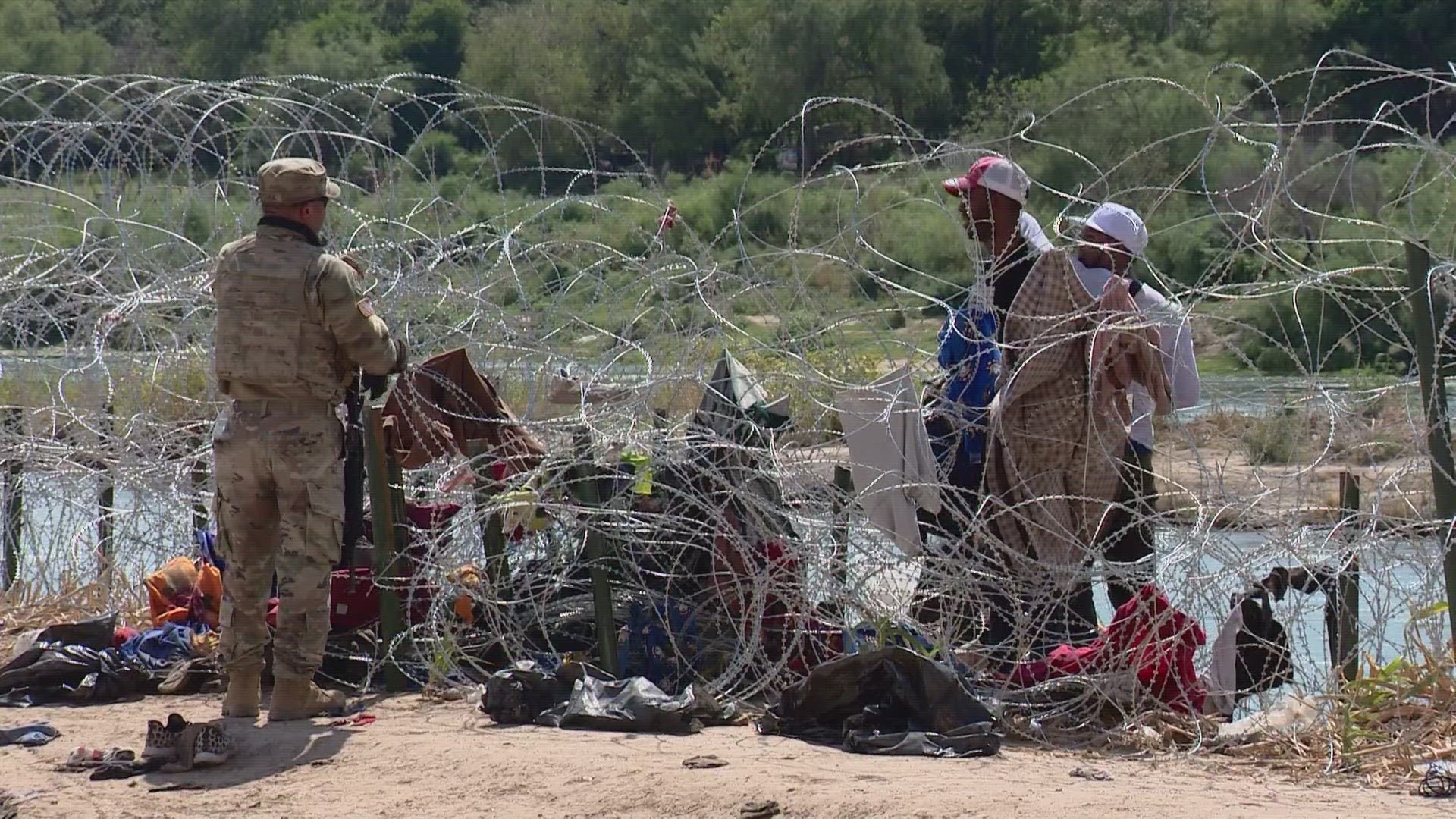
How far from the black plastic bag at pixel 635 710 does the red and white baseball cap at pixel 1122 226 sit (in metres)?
1.66

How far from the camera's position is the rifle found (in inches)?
231

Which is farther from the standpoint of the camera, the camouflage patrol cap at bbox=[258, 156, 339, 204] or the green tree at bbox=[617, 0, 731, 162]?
the green tree at bbox=[617, 0, 731, 162]

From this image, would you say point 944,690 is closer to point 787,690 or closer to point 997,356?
point 787,690

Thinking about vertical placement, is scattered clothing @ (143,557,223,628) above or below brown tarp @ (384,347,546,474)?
below

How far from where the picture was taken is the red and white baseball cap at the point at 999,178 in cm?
581

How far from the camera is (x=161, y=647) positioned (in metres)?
6.54

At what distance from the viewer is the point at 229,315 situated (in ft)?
18.5

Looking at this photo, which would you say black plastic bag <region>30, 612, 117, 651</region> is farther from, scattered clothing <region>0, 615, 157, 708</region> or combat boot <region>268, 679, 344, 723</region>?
combat boot <region>268, 679, 344, 723</region>

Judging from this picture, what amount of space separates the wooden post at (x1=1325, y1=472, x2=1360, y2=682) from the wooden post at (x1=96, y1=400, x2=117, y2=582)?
→ 3.75 metres

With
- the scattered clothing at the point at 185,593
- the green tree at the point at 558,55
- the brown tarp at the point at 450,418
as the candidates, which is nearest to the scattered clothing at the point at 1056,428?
the brown tarp at the point at 450,418

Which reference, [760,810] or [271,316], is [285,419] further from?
[760,810]

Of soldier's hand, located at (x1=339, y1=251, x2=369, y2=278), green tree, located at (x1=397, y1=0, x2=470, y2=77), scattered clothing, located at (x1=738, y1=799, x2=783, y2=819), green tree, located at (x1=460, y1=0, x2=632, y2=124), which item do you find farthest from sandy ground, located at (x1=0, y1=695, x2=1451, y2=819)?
green tree, located at (x1=397, y1=0, x2=470, y2=77)

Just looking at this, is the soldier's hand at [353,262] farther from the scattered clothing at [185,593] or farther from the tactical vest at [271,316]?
the scattered clothing at [185,593]

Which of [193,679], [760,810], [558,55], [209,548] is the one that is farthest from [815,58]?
[760,810]
